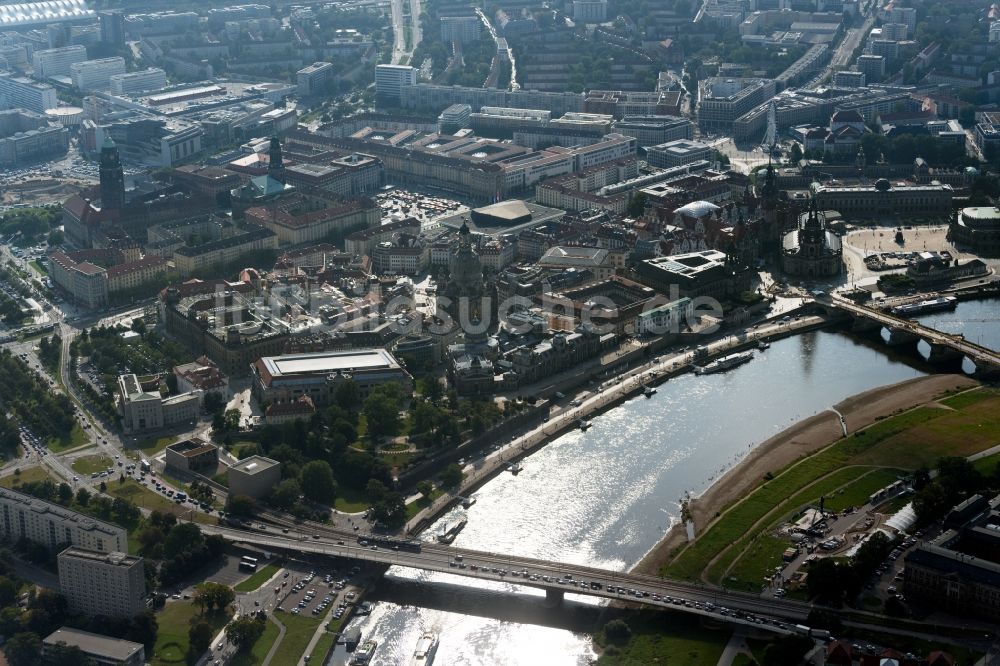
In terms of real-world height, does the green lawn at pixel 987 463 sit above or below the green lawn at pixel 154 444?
above

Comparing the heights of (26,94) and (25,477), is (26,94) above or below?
below

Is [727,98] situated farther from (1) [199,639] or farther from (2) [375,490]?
(1) [199,639]

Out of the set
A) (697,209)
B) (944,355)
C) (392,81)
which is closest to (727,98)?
(392,81)

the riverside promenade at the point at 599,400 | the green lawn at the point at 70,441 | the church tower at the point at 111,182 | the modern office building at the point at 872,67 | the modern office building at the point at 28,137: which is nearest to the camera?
the riverside promenade at the point at 599,400

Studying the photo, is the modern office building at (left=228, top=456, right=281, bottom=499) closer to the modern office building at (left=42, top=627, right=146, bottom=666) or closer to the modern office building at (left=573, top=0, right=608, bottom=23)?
the modern office building at (left=42, top=627, right=146, bottom=666)

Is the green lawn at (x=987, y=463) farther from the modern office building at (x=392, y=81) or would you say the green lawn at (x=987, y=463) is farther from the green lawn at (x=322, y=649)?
the modern office building at (x=392, y=81)

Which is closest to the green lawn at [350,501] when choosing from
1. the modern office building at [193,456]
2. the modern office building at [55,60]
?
the modern office building at [193,456]
